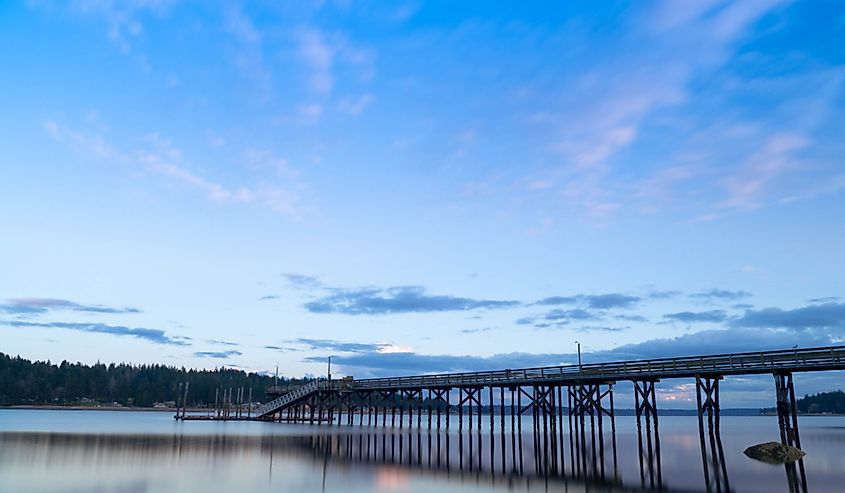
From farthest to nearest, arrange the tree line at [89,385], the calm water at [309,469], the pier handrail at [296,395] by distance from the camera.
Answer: the tree line at [89,385] < the pier handrail at [296,395] < the calm water at [309,469]

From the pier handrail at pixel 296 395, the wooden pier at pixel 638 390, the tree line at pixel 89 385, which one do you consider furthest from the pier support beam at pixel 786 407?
the tree line at pixel 89 385

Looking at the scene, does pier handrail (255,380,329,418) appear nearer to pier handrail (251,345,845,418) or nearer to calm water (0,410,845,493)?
pier handrail (251,345,845,418)

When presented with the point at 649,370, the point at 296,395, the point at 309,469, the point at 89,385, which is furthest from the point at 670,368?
the point at 89,385

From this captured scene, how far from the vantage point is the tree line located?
163875 mm

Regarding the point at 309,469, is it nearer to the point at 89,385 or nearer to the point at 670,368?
the point at 670,368

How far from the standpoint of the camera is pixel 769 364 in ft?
112

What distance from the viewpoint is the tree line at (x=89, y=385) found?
164 metres

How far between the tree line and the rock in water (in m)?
146

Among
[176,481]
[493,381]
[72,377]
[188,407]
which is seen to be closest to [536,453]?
[493,381]

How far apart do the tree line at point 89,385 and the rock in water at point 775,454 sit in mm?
146313

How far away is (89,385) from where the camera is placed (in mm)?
175375

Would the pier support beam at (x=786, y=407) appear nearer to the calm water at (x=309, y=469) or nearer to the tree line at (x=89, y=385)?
the calm water at (x=309, y=469)

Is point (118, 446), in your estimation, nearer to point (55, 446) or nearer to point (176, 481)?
point (55, 446)

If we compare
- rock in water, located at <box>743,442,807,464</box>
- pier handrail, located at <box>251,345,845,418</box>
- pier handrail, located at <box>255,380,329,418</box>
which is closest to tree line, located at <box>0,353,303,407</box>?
pier handrail, located at <box>255,380,329,418</box>
